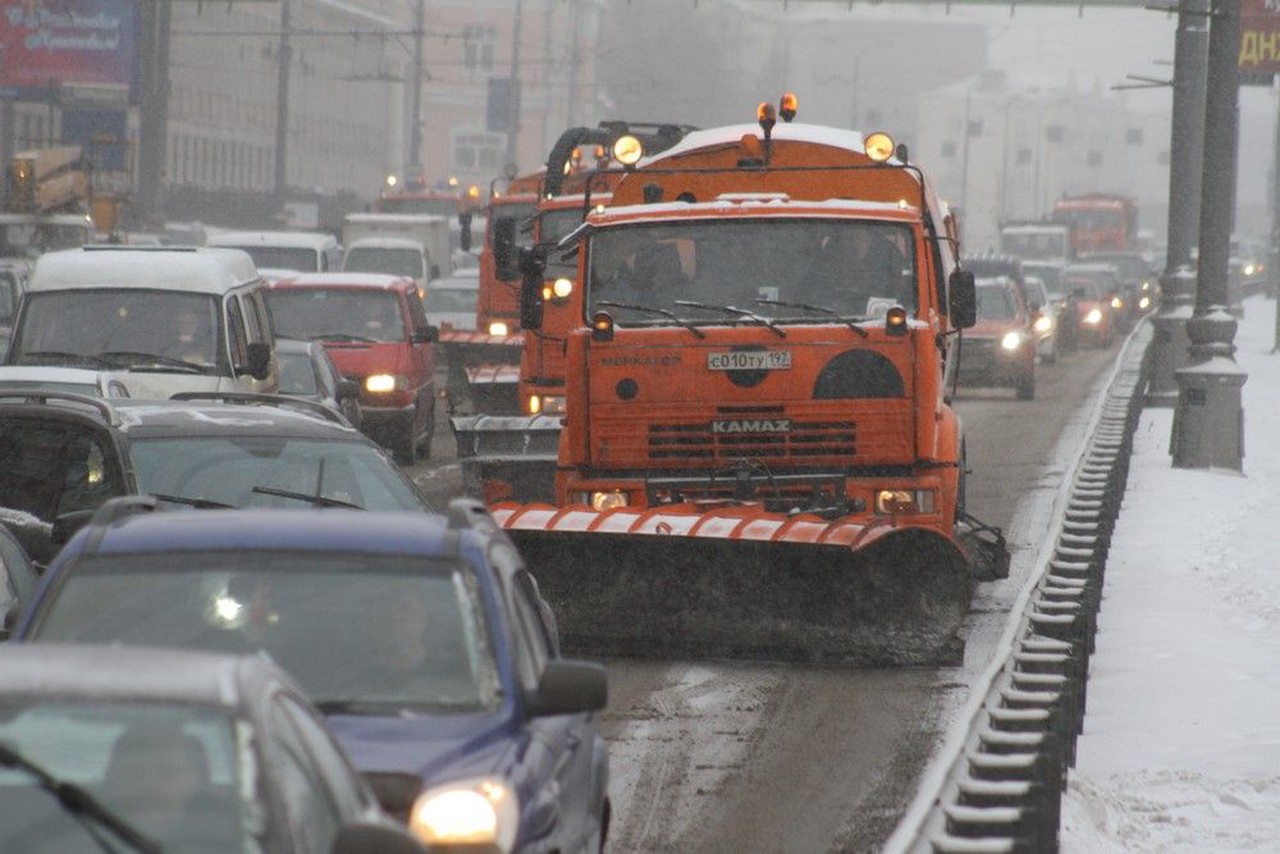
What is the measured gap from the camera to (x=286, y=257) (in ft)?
118

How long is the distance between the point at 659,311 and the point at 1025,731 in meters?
4.04

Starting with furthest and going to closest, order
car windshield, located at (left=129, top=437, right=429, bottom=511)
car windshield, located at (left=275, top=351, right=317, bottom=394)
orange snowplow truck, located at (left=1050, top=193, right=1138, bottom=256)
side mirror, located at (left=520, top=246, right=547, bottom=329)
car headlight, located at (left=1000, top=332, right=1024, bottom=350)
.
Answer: orange snowplow truck, located at (left=1050, top=193, right=1138, bottom=256) → car headlight, located at (left=1000, top=332, right=1024, bottom=350) → car windshield, located at (left=275, top=351, right=317, bottom=394) → side mirror, located at (left=520, top=246, right=547, bottom=329) → car windshield, located at (left=129, top=437, right=429, bottom=511)

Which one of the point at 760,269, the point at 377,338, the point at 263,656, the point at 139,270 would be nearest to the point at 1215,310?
the point at 377,338

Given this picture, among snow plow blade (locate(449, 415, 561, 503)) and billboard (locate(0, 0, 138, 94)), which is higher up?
billboard (locate(0, 0, 138, 94))

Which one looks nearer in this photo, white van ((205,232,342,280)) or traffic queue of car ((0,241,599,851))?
traffic queue of car ((0,241,599,851))

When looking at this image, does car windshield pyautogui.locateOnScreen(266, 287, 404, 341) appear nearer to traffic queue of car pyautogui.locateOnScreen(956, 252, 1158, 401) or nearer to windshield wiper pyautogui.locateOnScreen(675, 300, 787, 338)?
→ traffic queue of car pyautogui.locateOnScreen(956, 252, 1158, 401)

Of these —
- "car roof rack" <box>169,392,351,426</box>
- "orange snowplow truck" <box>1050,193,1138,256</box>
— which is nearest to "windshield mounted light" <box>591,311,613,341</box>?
"car roof rack" <box>169,392,351,426</box>

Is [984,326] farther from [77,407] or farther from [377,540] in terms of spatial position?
[377,540]

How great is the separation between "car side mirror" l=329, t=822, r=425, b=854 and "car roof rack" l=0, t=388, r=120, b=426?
22.9 feet

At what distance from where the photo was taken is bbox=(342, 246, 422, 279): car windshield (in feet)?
143

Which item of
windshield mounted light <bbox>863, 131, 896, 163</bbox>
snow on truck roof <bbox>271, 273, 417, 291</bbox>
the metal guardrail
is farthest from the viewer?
snow on truck roof <bbox>271, 273, 417, 291</bbox>

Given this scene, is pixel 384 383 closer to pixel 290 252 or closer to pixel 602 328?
pixel 602 328

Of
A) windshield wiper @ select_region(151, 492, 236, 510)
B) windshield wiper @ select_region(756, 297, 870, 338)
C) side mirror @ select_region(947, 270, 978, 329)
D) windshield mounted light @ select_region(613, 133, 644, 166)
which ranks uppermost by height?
windshield mounted light @ select_region(613, 133, 644, 166)

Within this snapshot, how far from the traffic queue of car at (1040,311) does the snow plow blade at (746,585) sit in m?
14.0
